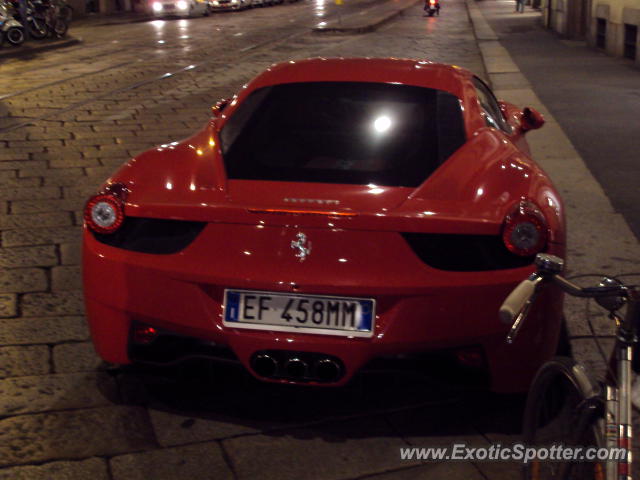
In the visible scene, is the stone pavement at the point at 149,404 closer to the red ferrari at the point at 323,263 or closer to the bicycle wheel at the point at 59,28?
the red ferrari at the point at 323,263

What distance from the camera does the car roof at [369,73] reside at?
4.50 metres

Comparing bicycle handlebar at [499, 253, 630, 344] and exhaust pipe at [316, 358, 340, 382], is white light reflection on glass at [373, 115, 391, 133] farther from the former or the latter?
bicycle handlebar at [499, 253, 630, 344]

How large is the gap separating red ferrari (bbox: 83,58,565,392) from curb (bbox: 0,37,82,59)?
1851 cm

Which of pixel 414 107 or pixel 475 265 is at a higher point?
pixel 414 107

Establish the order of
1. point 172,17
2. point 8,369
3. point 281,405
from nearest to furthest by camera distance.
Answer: point 281,405 → point 8,369 → point 172,17

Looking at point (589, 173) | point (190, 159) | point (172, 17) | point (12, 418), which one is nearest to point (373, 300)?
point (190, 159)

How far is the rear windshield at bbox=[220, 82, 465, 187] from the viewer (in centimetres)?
383

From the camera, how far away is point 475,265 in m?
3.35

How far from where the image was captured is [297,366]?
3389 millimetres

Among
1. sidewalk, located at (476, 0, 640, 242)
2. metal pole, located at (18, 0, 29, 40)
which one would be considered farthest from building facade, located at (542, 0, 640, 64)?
metal pole, located at (18, 0, 29, 40)

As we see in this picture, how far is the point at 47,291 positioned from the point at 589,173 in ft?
15.1

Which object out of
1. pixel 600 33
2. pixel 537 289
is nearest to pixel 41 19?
pixel 600 33

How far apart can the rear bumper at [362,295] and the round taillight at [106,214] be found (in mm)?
85

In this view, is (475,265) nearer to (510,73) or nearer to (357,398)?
(357,398)
